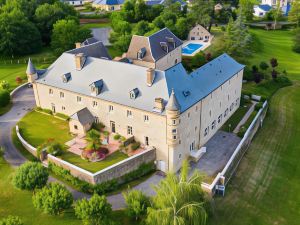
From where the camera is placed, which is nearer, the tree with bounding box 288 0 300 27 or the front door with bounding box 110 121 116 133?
the front door with bounding box 110 121 116 133

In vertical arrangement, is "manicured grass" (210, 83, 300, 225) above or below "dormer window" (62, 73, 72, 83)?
below

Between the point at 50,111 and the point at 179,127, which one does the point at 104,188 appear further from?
the point at 50,111

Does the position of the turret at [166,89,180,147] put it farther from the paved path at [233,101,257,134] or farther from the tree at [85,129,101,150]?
the paved path at [233,101,257,134]

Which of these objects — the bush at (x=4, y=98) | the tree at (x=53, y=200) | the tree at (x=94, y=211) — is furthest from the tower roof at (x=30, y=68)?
the tree at (x=94, y=211)

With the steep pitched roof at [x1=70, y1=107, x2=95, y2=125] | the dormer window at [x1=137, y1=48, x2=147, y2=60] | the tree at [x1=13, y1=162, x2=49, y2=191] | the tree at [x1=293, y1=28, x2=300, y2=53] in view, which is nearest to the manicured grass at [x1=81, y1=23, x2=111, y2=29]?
the dormer window at [x1=137, y1=48, x2=147, y2=60]

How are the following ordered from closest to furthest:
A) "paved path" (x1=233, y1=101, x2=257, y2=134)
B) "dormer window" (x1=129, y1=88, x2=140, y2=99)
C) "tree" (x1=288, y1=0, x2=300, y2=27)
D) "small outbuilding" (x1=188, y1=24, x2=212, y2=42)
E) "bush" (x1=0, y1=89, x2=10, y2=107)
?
"dormer window" (x1=129, y1=88, x2=140, y2=99) → "paved path" (x1=233, y1=101, x2=257, y2=134) → "bush" (x1=0, y1=89, x2=10, y2=107) → "small outbuilding" (x1=188, y1=24, x2=212, y2=42) → "tree" (x1=288, y1=0, x2=300, y2=27)

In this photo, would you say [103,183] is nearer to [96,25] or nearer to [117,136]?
[117,136]

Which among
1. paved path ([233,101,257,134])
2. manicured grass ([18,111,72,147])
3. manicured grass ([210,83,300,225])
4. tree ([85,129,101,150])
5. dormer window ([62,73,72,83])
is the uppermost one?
dormer window ([62,73,72,83])
